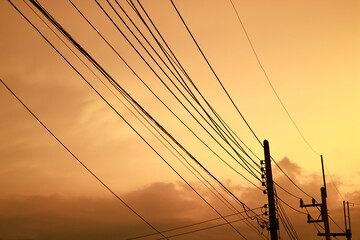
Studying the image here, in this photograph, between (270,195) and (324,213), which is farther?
(324,213)

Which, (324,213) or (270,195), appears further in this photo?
(324,213)

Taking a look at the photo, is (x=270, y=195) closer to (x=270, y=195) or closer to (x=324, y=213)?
(x=270, y=195)

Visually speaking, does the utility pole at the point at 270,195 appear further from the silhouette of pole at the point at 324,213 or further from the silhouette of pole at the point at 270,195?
the silhouette of pole at the point at 324,213

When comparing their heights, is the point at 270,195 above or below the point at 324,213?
below

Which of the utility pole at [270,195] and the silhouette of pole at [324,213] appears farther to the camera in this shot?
the silhouette of pole at [324,213]

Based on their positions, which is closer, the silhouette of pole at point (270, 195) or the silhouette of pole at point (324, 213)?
the silhouette of pole at point (270, 195)

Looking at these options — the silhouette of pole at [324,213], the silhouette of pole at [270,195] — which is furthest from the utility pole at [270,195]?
the silhouette of pole at [324,213]

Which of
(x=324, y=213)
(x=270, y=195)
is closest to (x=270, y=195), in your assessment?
(x=270, y=195)

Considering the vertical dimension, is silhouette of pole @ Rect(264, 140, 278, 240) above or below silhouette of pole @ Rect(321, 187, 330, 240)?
below

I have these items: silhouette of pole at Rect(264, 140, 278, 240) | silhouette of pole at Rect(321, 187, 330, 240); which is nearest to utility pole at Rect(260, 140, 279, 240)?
silhouette of pole at Rect(264, 140, 278, 240)

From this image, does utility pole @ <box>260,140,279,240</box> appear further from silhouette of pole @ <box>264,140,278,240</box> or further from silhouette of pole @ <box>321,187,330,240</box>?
silhouette of pole @ <box>321,187,330,240</box>

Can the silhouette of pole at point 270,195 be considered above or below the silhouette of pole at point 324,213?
below

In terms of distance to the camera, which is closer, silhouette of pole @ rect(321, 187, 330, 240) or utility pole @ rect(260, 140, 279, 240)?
utility pole @ rect(260, 140, 279, 240)

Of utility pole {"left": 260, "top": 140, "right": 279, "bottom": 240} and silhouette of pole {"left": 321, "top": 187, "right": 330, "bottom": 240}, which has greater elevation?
silhouette of pole {"left": 321, "top": 187, "right": 330, "bottom": 240}
